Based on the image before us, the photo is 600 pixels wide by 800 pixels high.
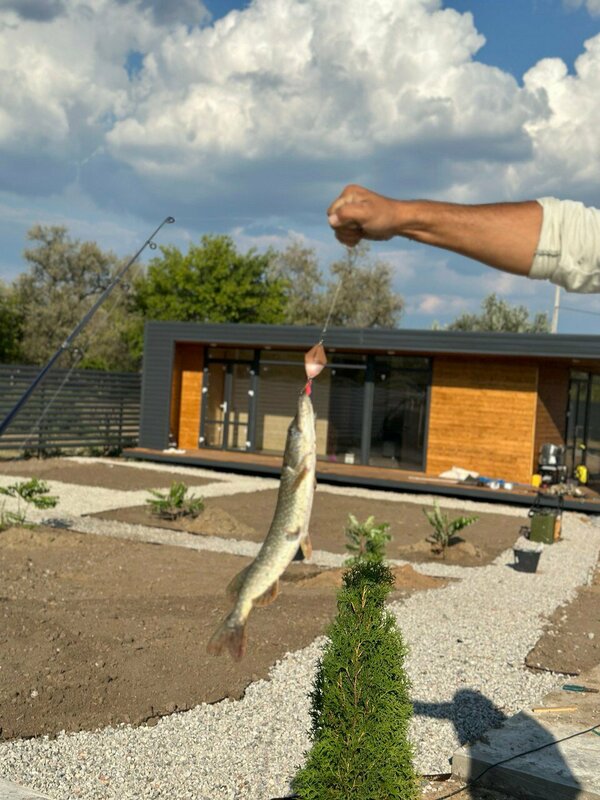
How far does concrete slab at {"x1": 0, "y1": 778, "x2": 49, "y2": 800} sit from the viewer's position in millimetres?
3955

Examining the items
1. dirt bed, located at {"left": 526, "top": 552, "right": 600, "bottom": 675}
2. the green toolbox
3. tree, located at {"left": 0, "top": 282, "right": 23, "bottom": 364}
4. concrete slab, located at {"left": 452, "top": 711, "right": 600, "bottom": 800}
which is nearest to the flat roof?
the green toolbox

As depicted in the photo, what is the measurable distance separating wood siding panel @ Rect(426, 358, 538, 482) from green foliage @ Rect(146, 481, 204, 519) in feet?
27.2

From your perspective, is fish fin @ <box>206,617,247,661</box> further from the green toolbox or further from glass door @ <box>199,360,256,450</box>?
glass door @ <box>199,360,256,450</box>

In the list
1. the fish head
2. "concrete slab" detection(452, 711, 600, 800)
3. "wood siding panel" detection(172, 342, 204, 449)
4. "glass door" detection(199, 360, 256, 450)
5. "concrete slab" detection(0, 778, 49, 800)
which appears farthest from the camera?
"wood siding panel" detection(172, 342, 204, 449)

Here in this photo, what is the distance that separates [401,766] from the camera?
3580mm

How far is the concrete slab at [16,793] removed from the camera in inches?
156

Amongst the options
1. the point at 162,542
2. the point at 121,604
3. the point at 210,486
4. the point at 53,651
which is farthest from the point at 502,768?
the point at 210,486

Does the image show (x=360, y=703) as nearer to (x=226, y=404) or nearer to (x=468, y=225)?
(x=468, y=225)

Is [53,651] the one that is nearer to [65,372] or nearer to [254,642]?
[254,642]

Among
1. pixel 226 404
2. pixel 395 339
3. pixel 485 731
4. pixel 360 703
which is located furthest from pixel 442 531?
pixel 226 404

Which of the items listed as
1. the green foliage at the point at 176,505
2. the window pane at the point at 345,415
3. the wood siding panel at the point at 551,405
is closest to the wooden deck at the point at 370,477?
the window pane at the point at 345,415

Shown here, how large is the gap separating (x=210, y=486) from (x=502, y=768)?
45.2 feet

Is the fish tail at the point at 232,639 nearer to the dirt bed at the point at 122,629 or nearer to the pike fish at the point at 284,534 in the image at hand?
the pike fish at the point at 284,534

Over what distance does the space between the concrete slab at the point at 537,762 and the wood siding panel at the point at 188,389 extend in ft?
60.4
